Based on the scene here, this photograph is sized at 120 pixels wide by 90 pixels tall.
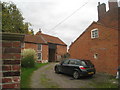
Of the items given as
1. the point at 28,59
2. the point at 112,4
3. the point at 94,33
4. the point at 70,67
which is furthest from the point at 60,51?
the point at 70,67

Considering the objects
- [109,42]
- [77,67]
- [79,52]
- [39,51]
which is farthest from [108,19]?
[39,51]

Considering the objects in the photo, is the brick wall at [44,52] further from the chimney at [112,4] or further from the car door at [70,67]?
the chimney at [112,4]

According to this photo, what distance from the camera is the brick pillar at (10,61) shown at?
1471mm

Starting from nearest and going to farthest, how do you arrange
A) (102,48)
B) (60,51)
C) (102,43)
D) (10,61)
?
(10,61)
(102,48)
(102,43)
(60,51)

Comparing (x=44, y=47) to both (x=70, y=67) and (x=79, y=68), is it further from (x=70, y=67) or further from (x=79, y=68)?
(x=79, y=68)

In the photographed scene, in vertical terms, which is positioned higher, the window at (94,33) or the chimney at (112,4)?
the chimney at (112,4)

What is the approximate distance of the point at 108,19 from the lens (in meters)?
14.8

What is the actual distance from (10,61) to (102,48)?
477 inches

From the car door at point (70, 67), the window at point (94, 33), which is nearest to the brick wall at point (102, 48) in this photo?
the window at point (94, 33)

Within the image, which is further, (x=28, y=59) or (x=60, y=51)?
(x=60, y=51)

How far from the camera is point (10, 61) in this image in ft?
4.91

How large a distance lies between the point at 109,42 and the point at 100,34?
1.69m

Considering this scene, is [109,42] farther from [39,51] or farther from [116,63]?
[39,51]

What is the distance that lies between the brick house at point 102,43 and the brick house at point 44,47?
505 inches
